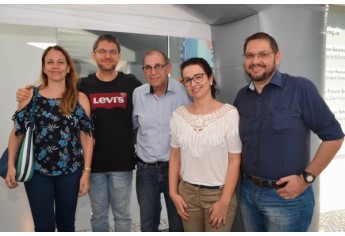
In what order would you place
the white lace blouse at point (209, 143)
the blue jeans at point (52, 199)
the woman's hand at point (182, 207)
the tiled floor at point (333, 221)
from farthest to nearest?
the tiled floor at point (333, 221) → the blue jeans at point (52, 199) → the woman's hand at point (182, 207) → the white lace blouse at point (209, 143)

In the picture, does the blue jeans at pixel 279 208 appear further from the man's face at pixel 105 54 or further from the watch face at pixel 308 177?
the man's face at pixel 105 54

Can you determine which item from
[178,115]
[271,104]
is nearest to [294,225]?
[271,104]

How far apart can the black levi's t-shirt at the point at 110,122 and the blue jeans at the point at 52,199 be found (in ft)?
0.82

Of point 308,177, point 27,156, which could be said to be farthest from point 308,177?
point 27,156

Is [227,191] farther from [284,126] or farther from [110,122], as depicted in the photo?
[110,122]

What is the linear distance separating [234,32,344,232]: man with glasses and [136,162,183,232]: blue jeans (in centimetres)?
64

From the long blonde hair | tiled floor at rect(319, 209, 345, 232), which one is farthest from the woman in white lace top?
tiled floor at rect(319, 209, 345, 232)

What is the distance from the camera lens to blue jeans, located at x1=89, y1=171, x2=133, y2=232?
2.21m

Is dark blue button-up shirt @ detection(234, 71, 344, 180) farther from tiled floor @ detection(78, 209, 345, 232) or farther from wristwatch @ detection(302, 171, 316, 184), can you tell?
tiled floor @ detection(78, 209, 345, 232)

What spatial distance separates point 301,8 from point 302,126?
2.90 feet

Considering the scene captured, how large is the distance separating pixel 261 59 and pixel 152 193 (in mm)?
1172

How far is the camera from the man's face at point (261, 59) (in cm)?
164

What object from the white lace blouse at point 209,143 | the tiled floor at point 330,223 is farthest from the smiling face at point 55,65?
the tiled floor at point 330,223
